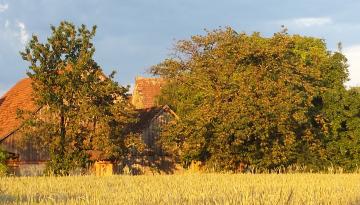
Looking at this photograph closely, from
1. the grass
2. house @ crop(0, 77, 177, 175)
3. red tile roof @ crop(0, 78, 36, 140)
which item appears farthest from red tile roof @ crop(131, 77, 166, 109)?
the grass

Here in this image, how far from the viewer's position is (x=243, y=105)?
39469 mm

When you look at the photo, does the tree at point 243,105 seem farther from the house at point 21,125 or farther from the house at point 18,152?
the house at point 18,152

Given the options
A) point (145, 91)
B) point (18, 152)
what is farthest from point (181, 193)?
point (145, 91)

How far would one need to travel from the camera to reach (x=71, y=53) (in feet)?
131

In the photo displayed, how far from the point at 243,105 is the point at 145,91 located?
37244mm

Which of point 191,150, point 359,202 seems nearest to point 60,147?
point 191,150

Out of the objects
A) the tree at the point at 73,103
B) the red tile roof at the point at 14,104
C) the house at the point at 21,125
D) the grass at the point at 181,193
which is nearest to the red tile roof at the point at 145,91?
the red tile roof at the point at 14,104

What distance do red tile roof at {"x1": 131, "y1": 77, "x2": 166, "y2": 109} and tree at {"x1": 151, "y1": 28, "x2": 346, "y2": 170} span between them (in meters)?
27.1

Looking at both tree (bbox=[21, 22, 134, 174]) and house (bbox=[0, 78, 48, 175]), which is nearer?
tree (bbox=[21, 22, 134, 174])

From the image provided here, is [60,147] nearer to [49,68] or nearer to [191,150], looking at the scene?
[49,68]

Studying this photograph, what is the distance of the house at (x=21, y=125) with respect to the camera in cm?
4528

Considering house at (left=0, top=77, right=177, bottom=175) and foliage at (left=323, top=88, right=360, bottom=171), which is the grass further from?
foliage at (left=323, top=88, right=360, bottom=171)

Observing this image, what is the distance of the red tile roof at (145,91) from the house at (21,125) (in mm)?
19960

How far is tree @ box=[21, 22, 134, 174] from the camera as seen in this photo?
37.8 m
